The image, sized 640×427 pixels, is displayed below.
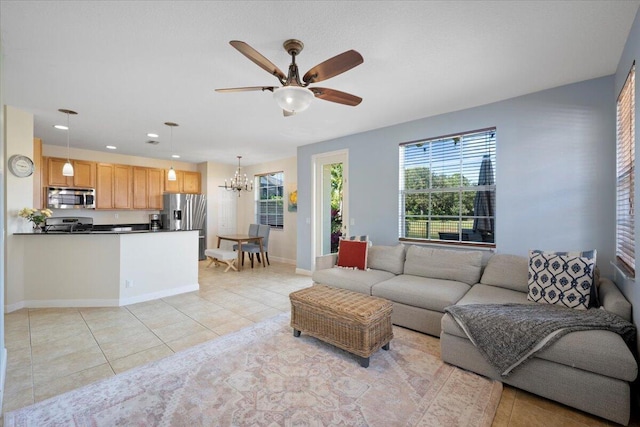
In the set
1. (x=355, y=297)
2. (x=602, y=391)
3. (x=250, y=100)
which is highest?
(x=250, y=100)

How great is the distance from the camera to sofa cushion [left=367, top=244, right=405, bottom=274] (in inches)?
149

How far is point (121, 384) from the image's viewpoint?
2.08m

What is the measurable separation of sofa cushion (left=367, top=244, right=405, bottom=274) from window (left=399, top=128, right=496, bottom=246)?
464 millimetres

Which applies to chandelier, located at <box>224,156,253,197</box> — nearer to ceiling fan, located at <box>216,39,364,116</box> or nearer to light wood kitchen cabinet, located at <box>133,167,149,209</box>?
light wood kitchen cabinet, located at <box>133,167,149,209</box>

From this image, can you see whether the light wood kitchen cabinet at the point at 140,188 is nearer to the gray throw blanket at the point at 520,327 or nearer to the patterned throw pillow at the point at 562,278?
the gray throw blanket at the point at 520,327

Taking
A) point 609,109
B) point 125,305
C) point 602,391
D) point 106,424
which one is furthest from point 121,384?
point 609,109

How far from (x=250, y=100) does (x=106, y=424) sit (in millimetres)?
3122

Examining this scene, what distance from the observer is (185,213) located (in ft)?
23.1

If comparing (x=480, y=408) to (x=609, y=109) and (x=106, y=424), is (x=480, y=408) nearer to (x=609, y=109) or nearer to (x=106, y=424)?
(x=106, y=424)

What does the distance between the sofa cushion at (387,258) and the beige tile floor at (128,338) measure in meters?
A: 1.34

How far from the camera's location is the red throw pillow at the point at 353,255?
389cm

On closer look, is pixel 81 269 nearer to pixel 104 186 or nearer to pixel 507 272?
pixel 104 186

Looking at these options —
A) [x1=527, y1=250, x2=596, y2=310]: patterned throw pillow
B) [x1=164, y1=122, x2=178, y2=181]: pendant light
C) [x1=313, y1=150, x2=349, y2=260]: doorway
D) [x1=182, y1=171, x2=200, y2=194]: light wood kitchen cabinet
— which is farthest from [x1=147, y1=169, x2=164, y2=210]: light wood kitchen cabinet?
[x1=527, y1=250, x2=596, y2=310]: patterned throw pillow

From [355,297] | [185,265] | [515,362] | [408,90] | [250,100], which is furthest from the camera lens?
[185,265]
